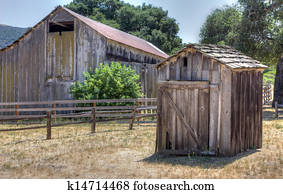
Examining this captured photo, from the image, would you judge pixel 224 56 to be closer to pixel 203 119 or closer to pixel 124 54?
pixel 203 119

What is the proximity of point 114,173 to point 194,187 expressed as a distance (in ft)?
7.05

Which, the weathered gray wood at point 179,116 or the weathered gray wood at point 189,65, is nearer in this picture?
the weathered gray wood at point 179,116

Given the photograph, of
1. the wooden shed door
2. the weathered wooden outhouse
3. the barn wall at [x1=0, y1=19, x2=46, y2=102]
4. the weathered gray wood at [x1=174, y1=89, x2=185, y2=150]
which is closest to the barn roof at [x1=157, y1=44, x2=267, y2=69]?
the weathered wooden outhouse

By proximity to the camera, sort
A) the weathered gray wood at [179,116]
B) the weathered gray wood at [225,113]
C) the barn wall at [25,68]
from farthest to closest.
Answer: the barn wall at [25,68] < the weathered gray wood at [179,116] < the weathered gray wood at [225,113]

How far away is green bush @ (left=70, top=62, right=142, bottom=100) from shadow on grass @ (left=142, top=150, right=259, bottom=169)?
10.1 metres

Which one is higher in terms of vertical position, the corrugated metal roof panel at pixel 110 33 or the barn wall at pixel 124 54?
the corrugated metal roof panel at pixel 110 33

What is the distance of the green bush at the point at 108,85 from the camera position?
2030cm

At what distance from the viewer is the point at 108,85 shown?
66.5 ft

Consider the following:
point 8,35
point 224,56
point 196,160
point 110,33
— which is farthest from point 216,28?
point 196,160

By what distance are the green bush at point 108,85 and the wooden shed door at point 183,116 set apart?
31.1 feet

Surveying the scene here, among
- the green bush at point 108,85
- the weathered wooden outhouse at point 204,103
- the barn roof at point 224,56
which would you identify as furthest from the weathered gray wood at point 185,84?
the green bush at point 108,85

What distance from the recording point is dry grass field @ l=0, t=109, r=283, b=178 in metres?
8.44

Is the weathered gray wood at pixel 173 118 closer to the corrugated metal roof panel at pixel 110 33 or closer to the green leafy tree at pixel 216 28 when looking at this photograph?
the corrugated metal roof panel at pixel 110 33

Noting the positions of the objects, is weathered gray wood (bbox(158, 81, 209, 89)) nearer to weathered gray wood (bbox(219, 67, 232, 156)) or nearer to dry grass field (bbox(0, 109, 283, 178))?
weathered gray wood (bbox(219, 67, 232, 156))
